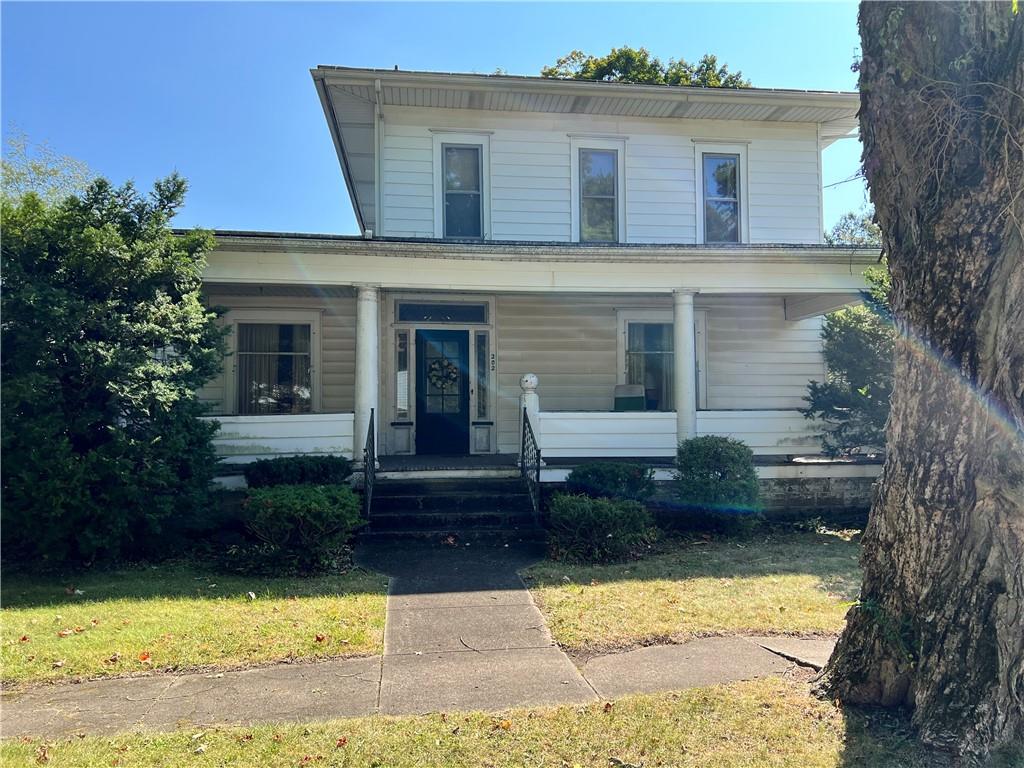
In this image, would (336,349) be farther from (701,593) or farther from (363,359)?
(701,593)

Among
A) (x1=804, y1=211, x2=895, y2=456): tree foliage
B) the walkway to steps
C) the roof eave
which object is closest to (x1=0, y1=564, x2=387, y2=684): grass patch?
the walkway to steps

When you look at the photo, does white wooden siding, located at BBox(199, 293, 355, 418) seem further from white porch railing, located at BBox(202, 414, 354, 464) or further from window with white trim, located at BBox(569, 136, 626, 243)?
window with white trim, located at BBox(569, 136, 626, 243)

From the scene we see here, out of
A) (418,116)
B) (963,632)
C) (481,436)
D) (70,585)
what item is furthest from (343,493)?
(418,116)

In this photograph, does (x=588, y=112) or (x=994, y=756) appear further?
(x=588, y=112)

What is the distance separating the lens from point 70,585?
609 centimetres

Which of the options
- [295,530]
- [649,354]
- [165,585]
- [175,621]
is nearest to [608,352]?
[649,354]

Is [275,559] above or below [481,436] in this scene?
below

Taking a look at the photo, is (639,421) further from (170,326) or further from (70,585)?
(70,585)

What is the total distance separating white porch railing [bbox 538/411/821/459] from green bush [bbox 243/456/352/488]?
2990 mm

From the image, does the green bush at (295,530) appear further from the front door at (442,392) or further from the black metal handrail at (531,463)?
the front door at (442,392)

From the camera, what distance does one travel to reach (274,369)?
35.6ft

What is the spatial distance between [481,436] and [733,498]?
4.51m

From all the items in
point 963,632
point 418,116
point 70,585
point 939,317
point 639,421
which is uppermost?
point 418,116

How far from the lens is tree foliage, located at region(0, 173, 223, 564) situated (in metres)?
6.14
